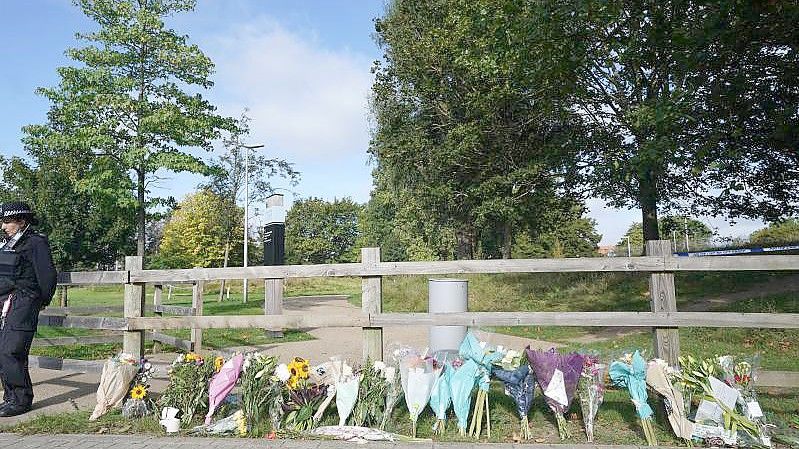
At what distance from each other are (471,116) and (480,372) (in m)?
17.3

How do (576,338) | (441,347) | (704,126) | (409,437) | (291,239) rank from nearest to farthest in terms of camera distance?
(409,437), (441,347), (576,338), (704,126), (291,239)

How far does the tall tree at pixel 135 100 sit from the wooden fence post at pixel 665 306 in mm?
10921

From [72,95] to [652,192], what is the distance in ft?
47.9

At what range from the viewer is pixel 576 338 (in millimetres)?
11531

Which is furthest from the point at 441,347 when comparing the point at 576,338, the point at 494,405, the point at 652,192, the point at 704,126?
the point at 652,192

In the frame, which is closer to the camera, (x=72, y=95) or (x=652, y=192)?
(x=72, y=95)

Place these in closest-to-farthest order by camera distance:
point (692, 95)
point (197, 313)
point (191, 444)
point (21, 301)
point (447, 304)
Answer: point (191, 444) < point (21, 301) < point (447, 304) < point (197, 313) < point (692, 95)

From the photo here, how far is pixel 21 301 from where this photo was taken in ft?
18.3

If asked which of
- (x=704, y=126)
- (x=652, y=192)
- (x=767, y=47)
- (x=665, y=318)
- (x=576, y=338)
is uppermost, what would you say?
(x=767, y=47)

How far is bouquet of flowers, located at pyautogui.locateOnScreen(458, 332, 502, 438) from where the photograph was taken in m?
4.69

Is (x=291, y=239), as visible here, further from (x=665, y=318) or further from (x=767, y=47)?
(x=665, y=318)

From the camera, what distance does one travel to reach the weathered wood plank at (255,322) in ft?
18.1

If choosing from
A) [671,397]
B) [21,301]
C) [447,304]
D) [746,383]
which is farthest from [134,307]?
[746,383]

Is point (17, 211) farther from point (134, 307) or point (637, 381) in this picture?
point (637, 381)
